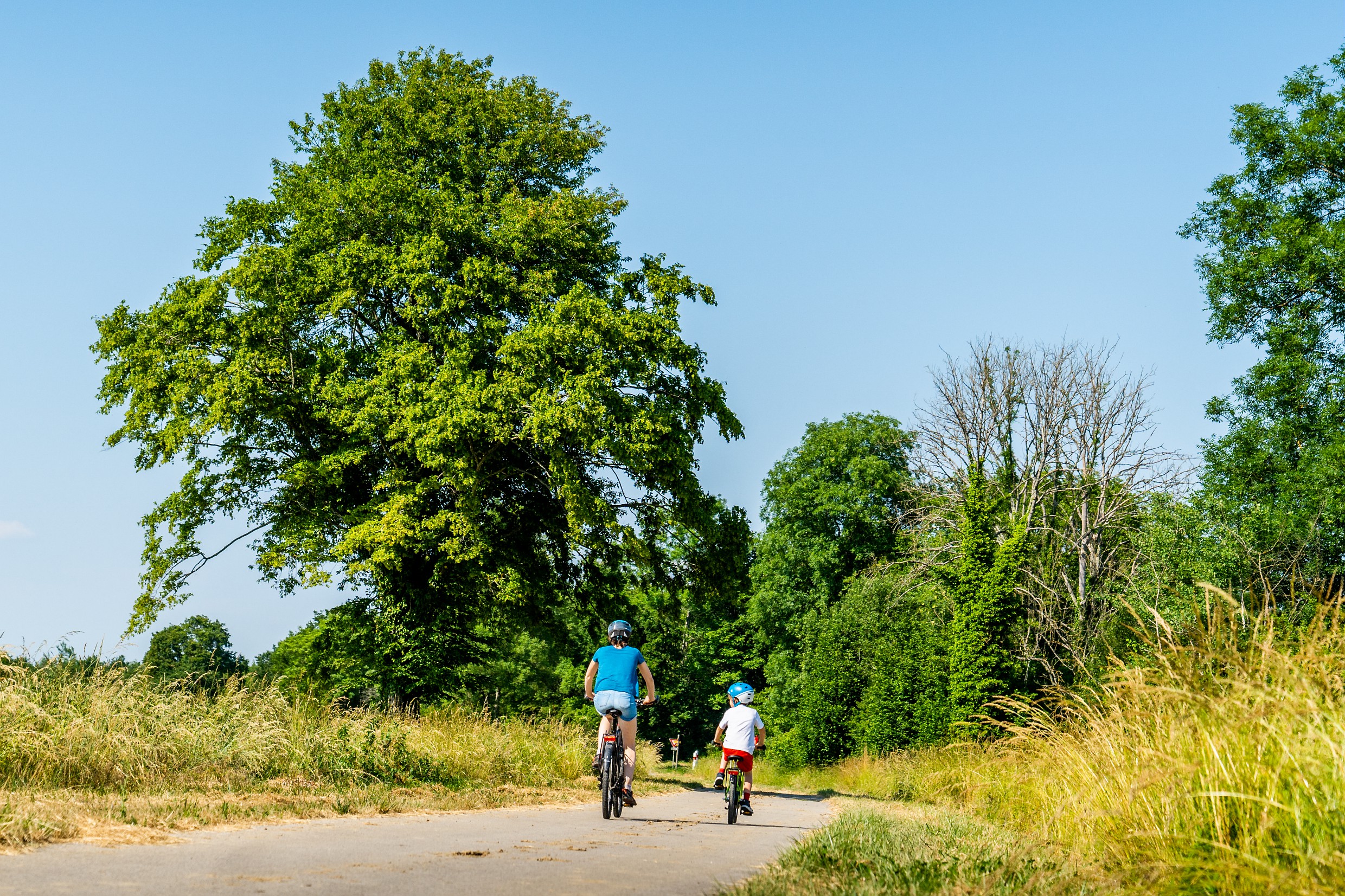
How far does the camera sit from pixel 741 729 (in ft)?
43.9

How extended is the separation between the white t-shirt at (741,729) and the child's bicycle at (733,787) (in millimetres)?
217

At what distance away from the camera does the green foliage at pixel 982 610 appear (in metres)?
36.8

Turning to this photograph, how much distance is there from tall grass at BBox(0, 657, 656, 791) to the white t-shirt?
341 centimetres

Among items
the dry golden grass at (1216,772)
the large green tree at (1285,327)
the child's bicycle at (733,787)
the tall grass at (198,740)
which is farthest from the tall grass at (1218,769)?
the large green tree at (1285,327)

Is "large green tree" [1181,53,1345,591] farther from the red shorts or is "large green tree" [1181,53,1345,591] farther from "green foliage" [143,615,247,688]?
"green foliage" [143,615,247,688]

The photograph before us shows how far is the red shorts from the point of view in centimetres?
1295

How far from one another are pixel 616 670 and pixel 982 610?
28.1m

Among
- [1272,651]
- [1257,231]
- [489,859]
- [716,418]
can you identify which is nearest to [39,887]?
[489,859]

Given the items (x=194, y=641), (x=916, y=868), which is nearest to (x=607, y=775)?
(x=916, y=868)

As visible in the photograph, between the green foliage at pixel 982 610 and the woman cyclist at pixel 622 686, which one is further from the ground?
the green foliage at pixel 982 610

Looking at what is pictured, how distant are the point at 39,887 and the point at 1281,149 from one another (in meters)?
37.4

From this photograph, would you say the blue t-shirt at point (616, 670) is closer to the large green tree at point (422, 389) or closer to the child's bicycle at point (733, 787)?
the child's bicycle at point (733, 787)

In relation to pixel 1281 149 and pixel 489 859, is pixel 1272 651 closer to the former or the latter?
pixel 489 859

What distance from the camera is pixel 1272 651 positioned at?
6137mm
